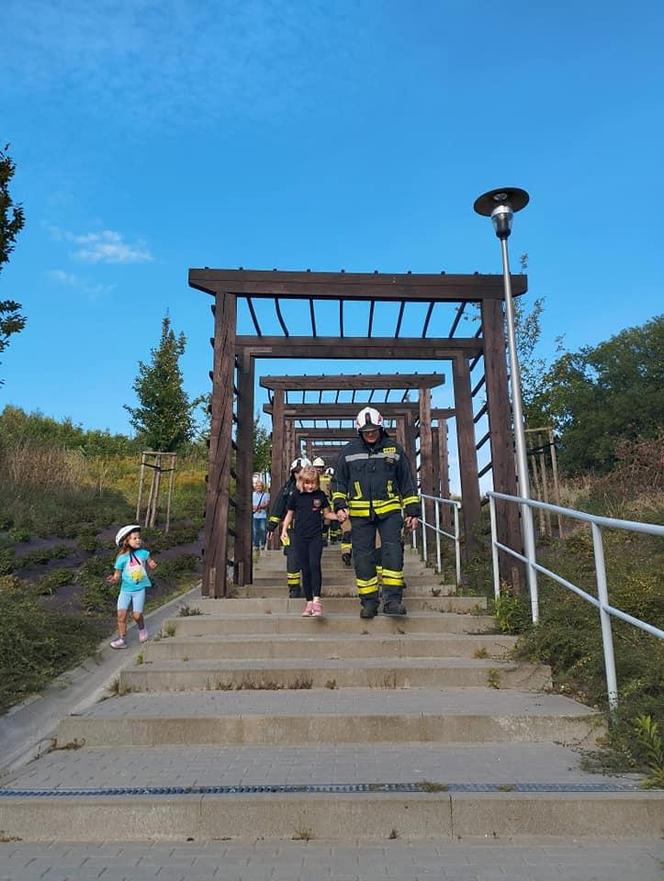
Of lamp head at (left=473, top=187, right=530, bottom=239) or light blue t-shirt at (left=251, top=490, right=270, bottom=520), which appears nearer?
lamp head at (left=473, top=187, right=530, bottom=239)

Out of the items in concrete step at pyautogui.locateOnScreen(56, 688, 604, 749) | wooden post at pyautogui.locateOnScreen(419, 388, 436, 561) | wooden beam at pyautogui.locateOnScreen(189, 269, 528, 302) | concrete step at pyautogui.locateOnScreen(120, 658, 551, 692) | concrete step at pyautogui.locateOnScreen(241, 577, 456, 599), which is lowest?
concrete step at pyautogui.locateOnScreen(56, 688, 604, 749)

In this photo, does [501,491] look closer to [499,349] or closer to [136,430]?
[499,349]

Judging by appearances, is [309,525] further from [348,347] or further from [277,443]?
[277,443]

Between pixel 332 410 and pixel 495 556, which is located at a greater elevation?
pixel 332 410

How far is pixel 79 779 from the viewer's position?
3.35 m

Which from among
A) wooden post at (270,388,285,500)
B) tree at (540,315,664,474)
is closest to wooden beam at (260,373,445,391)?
wooden post at (270,388,285,500)

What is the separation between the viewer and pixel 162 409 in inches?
788

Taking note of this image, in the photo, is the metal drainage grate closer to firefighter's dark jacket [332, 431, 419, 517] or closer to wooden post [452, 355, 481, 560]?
firefighter's dark jacket [332, 431, 419, 517]

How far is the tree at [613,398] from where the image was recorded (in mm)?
34094

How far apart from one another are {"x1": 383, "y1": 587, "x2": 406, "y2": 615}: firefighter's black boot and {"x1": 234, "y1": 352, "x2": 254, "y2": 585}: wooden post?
8.00ft

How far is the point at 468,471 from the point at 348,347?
2253mm

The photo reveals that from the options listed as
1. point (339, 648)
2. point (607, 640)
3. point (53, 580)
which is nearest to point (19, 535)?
point (53, 580)

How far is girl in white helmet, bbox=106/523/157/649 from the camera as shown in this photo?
19.9ft

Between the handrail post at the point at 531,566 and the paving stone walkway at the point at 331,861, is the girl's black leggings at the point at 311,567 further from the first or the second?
the paving stone walkway at the point at 331,861
